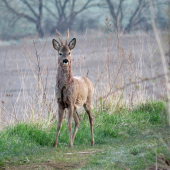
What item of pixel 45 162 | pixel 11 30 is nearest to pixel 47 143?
pixel 45 162

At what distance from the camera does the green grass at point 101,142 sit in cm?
549

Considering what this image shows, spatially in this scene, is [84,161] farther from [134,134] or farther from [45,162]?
[134,134]

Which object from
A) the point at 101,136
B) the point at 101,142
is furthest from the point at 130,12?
the point at 101,142

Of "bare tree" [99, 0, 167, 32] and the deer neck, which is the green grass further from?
"bare tree" [99, 0, 167, 32]

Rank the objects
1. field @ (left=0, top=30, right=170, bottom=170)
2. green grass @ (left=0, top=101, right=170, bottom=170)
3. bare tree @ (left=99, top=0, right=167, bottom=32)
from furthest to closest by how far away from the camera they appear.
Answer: bare tree @ (left=99, top=0, right=167, bottom=32), green grass @ (left=0, top=101, right=170, bottom=170), field @ (left=0, top=30, right=170, bottom=170)

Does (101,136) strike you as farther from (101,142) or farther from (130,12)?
(130,12)

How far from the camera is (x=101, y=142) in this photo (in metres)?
7.36

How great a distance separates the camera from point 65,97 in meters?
6.71

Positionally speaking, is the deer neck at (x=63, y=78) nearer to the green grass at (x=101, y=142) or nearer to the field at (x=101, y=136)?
the field at (x=101, y=136)

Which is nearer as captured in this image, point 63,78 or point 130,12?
point 63,78

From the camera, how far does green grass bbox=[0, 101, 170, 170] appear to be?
549 centimetres

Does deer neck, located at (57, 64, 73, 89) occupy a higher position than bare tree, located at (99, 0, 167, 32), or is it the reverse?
bare tree, located at (99, 0, 167, 32)

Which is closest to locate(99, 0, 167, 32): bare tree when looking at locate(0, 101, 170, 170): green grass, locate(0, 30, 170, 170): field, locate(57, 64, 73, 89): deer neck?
locate(0, 30, 170, 170): field

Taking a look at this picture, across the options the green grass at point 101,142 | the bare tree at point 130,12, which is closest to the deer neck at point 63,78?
the green grass at point 101,142
